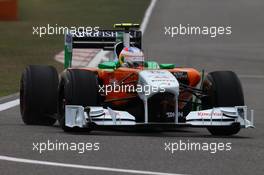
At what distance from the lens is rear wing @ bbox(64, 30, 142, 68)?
1508cm

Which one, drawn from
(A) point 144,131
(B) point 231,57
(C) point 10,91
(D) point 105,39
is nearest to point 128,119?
(A) point 144,131

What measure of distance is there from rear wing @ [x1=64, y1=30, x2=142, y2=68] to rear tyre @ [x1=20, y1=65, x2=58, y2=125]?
44.4 inches

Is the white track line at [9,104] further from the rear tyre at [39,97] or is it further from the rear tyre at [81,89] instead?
the rear tyre at [81,89]

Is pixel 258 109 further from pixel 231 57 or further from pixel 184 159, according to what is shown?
pixel 231 57

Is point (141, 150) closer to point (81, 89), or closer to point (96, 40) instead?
point (81, 89)

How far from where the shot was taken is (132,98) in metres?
13.0

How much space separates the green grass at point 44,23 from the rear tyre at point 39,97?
19.2ft

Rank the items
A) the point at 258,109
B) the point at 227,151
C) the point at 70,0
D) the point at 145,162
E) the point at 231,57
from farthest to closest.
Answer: the point at 70,0
the point at 231,57
the point at 258,109
the point at 227,151
the point at 145,162

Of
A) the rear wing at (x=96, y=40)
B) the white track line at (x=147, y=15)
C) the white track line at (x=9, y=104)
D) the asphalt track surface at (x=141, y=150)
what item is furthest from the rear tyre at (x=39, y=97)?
the white track line at (x=147, y=15)

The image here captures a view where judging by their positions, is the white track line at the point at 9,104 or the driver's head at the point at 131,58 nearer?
the driver's head at the point at 131,58

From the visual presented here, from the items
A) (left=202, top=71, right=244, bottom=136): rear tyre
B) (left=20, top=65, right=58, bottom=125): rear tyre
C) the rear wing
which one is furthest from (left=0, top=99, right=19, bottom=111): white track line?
(left=202, top=71, right=244, bottom=136): rear tyre

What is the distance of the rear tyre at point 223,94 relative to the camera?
41.5 feet

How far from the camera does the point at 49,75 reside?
13.9 m

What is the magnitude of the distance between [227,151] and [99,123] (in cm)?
200
